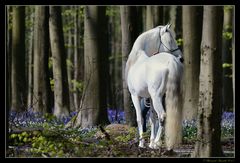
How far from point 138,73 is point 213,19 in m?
2.61

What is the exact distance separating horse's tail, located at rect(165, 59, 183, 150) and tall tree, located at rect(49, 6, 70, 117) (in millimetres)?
8185

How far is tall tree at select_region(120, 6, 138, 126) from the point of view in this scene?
572 inches

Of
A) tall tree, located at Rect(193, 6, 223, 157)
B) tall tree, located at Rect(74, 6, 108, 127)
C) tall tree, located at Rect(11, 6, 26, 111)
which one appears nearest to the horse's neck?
tall tree, located at Rect(193, 6, 223, 157)

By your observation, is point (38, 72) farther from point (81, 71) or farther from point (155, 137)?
point (81, 71)

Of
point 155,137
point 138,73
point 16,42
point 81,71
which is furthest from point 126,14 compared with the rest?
point 81,71

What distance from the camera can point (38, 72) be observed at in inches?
754

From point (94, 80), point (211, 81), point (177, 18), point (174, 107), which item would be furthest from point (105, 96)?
point (177, 18)

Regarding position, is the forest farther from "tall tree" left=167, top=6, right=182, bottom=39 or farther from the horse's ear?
the horse's ear

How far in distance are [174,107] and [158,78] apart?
70cm

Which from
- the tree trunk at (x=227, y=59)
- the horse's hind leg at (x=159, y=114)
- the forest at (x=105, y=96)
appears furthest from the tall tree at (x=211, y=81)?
the tree trunk at (x=227, y=59)

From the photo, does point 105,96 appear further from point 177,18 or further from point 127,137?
point 177,18

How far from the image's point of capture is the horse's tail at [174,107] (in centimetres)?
1081

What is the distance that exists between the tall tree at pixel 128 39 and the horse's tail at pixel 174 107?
3347 mm

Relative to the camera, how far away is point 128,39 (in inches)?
577
